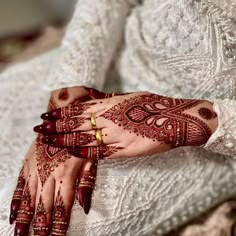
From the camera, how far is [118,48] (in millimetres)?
1178

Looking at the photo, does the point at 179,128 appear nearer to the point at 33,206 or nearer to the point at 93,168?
the point at 93,168

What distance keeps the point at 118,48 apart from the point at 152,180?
0.35m

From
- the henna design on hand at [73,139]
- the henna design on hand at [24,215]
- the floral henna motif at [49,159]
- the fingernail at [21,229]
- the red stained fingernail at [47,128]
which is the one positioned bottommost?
the fingernail at [21,229]

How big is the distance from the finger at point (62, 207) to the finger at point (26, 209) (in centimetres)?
4

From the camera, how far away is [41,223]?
2.85 feet

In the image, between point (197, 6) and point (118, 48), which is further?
point (118, 48)

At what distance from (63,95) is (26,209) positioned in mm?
241

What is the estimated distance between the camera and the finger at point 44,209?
0.87 m

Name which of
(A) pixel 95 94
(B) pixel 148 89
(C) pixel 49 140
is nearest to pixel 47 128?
(C) pixel 49 140

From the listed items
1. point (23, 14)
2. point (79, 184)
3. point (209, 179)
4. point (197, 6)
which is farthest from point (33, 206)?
point (23, 14)

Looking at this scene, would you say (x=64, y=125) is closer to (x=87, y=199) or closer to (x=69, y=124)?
(x=69, y=124)

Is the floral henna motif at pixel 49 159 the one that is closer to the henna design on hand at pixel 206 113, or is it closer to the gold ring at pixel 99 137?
the gold ring at pixel 99 137

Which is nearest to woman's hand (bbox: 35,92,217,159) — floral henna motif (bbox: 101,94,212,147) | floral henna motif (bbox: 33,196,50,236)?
floral henna motif (bbox: 101,94,212,147)

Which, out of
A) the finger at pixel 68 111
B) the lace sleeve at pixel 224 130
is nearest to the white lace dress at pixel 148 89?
the lace sleeve at pixel 224 130
